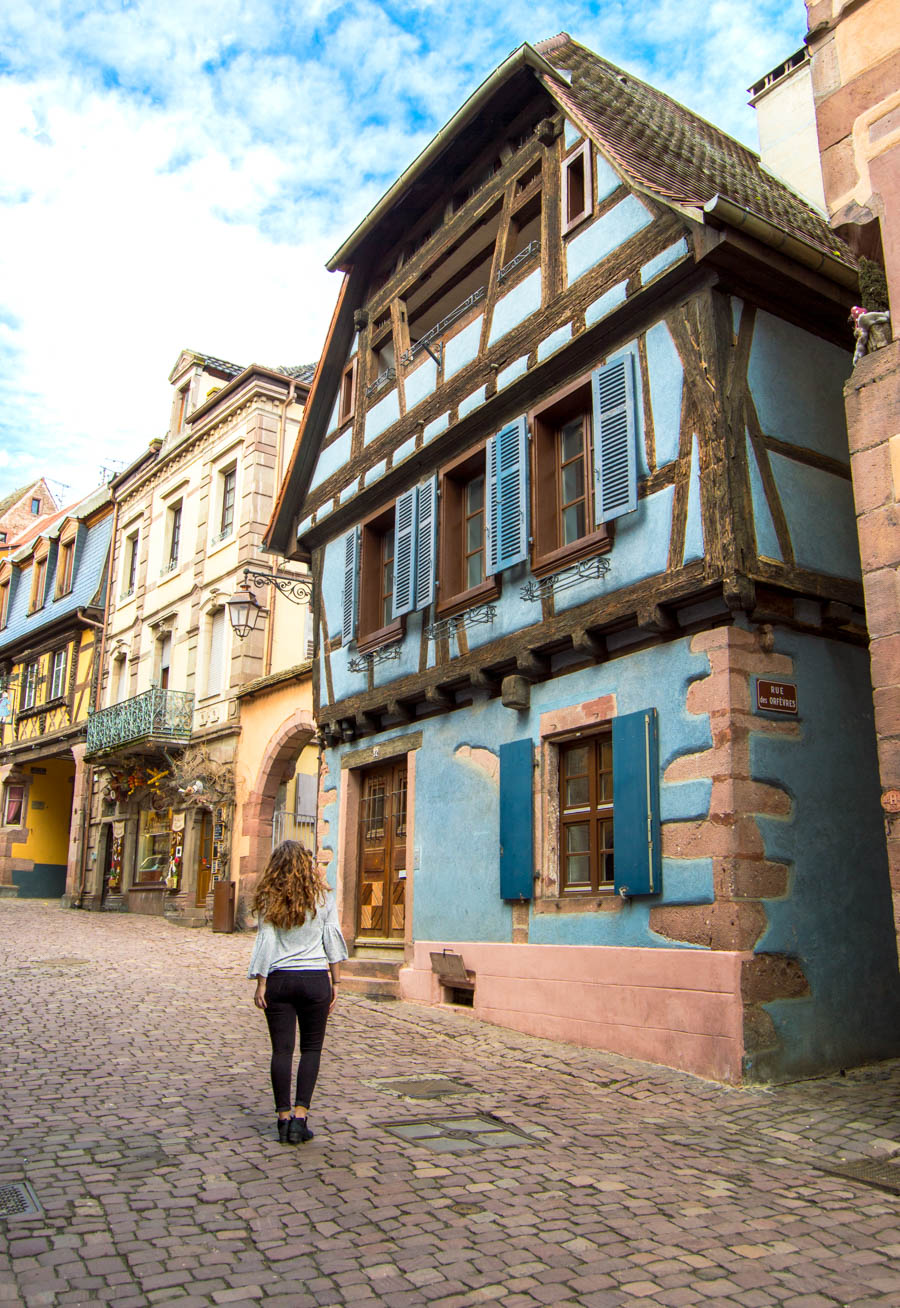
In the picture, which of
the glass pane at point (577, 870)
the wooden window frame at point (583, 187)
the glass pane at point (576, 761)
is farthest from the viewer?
the wooden window frame at point (583, 187)

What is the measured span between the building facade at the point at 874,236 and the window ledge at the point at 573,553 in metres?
2.64

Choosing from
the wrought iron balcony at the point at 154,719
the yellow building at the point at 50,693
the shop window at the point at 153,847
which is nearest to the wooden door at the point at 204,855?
the shop window at the point at 153,847

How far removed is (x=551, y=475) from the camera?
9570 mm

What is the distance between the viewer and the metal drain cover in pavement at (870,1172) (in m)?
4.98

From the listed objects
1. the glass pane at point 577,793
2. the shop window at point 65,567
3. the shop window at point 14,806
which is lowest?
the glass pane at point 577,793

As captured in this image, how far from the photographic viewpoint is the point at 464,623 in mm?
10281

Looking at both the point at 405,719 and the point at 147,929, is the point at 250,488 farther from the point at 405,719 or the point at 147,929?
the point at 405,719

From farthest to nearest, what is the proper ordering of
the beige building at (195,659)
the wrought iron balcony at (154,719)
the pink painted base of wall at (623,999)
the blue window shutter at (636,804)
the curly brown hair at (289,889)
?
the wrought iron balcony at (154,719)
the beige building at (195,659)
the blue window shutter at (636,804)
the pink painted base of wall at (623,999)
the curly brown hair at (289,889)

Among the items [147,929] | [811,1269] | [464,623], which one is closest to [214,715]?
[147,929]

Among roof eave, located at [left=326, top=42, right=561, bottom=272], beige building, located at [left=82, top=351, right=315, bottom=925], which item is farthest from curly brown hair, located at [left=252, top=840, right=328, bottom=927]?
beige building, located at [left=82, top=351, right=315, bottom=925]

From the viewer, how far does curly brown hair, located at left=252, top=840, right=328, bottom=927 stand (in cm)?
560

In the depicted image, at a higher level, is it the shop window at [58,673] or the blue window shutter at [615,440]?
the shop window at [58,673]

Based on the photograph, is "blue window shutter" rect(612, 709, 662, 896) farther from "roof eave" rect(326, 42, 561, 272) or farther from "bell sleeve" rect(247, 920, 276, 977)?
"roof eave" rect(326, 42, 561, 272)

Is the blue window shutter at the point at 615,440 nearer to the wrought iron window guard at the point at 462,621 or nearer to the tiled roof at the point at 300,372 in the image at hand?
the wrought iron window guard at the point at 462,621
